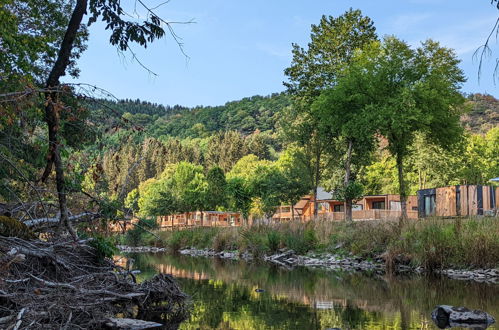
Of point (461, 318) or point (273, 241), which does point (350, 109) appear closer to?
point (273, 241)

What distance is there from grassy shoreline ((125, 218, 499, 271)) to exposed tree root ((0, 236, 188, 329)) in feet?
3.06

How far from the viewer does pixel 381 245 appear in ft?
54.1

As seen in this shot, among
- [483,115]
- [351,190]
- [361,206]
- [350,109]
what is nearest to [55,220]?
[351,190]

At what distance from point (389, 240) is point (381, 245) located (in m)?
0.54

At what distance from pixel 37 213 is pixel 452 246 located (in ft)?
34.9

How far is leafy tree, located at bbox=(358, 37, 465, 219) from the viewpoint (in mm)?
24672

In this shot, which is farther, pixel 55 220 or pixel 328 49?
pixel 328 49

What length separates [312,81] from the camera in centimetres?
3144

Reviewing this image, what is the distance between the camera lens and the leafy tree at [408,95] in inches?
971

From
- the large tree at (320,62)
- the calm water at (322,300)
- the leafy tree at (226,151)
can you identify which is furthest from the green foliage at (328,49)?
the leafy tree at (226,151)

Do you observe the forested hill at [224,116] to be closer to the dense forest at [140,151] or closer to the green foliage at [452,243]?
the dense forest at [140,151]

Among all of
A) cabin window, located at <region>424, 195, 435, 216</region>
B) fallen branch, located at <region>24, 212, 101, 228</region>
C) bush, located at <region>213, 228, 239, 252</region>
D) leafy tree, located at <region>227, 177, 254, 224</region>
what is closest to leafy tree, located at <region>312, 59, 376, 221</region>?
cabin window, located at <region>424, 195, 435, 216</region>

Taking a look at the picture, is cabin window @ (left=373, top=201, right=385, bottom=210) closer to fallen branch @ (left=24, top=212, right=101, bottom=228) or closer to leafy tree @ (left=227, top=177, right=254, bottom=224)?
leafy tree @ (left=227, top=177, right=254, bottom=224)

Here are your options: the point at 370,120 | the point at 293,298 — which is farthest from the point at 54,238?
the point at 370,120
